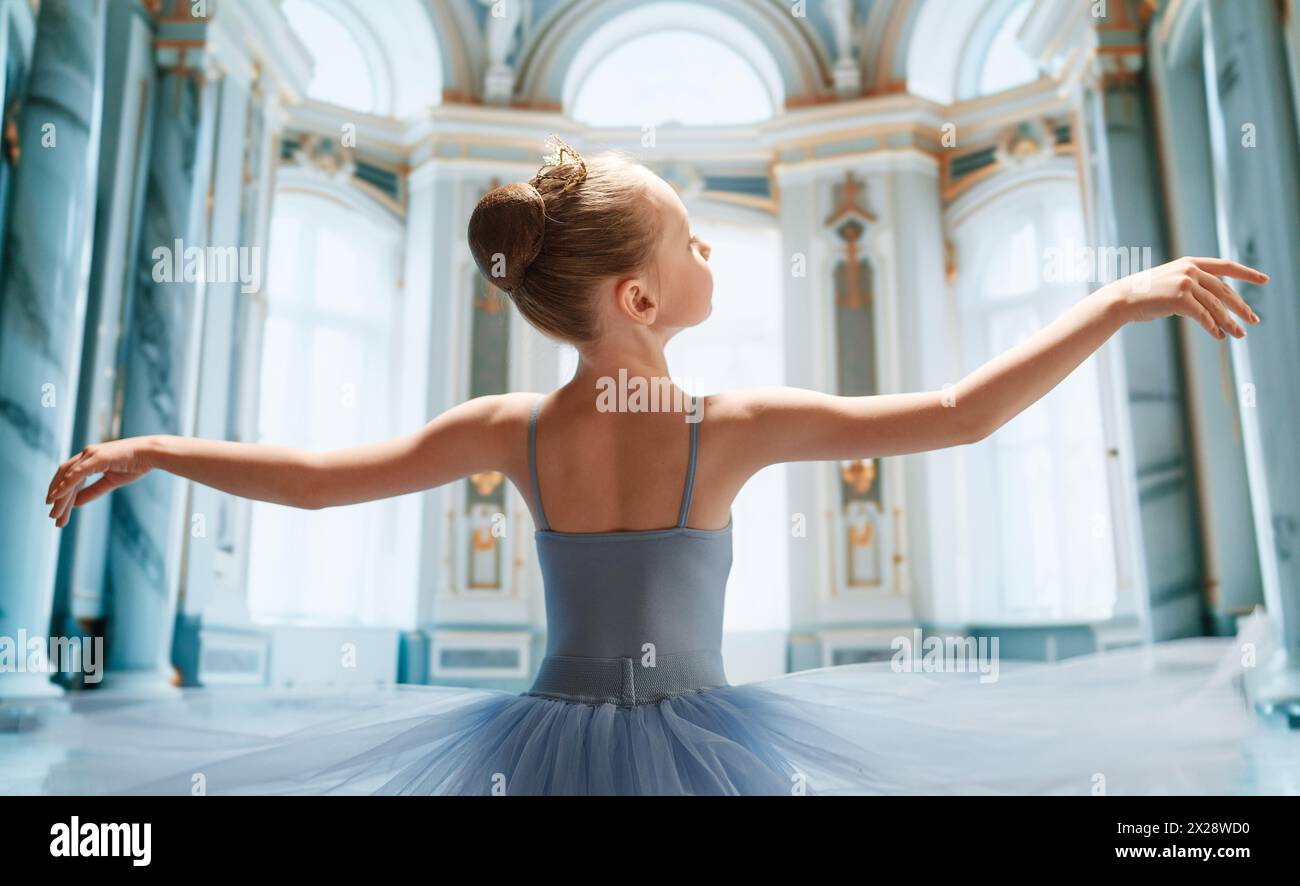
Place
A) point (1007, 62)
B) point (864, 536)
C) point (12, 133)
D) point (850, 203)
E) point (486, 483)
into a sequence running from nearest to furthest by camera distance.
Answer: point (12, 133) < point (864, 536) < point (486, 483) < point (850, 203) < point (1007, 62)

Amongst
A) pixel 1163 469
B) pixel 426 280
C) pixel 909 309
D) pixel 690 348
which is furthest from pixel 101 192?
pixel 1163 469

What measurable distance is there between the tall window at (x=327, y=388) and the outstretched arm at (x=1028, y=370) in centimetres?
771

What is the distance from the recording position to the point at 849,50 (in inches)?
373

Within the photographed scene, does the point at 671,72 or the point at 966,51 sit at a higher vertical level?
the point at 671,72

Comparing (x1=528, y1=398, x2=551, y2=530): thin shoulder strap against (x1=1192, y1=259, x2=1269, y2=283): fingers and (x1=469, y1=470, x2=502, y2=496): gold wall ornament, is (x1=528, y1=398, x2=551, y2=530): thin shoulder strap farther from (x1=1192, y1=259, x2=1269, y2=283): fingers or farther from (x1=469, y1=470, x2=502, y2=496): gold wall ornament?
(x1=469, y1=470, x2=502, y2=496): gold wall ornament

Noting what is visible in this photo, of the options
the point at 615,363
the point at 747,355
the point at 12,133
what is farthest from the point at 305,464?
the point at 747,355

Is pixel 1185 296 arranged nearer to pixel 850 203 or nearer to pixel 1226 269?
pixel 1226 269

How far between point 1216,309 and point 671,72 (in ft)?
30.7

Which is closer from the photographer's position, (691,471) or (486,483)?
(691,471)

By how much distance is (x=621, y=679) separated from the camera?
5.24 feet

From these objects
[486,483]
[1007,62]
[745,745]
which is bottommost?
[745,745]

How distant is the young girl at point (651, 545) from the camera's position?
1411 mm

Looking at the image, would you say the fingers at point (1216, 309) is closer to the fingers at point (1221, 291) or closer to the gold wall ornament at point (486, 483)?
the fingers at point (1221, 291)

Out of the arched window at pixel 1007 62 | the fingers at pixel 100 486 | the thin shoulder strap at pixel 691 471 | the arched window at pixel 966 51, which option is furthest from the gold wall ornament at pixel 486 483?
the thin shoulder strap at pixel 691 471
